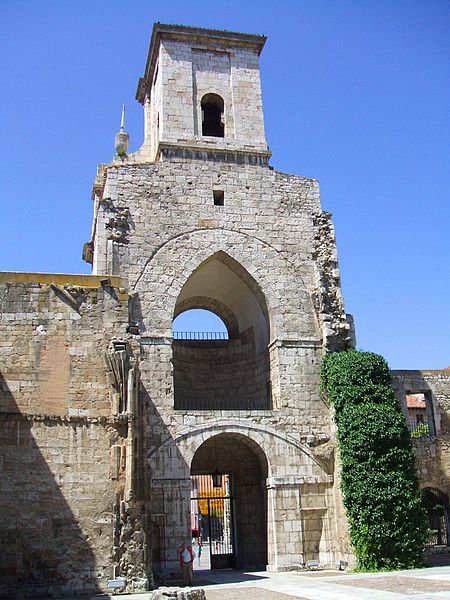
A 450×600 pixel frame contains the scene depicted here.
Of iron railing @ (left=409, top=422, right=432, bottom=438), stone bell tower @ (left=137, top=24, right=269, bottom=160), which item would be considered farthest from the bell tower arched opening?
iron railing @ (left=409, top=422, right=432, bottom=438)

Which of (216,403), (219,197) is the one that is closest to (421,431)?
(216,403)

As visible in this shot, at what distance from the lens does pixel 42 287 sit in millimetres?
14625

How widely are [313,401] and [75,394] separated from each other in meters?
6.91

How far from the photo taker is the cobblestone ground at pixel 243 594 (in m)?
11.3

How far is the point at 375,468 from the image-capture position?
16250 millimetres

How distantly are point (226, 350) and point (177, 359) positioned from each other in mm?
1620

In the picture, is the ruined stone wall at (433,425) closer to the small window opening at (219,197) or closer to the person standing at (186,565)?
the small window opening at (219,197)

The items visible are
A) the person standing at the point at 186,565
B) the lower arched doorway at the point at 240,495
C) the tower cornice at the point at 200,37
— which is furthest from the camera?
the tower cornice at the point at 200,37

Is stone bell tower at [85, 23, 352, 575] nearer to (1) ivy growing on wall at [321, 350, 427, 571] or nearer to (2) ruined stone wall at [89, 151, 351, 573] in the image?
(2) ruined stone wall at [89, 151, 351, 573]

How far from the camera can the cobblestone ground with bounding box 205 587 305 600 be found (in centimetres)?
1131

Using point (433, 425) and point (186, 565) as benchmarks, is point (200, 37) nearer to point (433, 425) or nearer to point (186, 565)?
point (433, 425)

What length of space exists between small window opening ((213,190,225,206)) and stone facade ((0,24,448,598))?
0.14 ft

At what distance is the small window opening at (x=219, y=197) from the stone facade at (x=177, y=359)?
0.04 m

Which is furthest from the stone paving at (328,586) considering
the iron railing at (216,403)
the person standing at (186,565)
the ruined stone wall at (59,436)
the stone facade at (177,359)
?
the iron railing at (216,403)
